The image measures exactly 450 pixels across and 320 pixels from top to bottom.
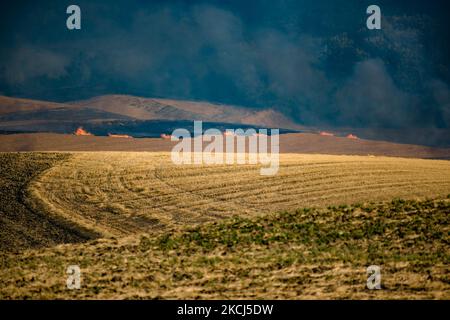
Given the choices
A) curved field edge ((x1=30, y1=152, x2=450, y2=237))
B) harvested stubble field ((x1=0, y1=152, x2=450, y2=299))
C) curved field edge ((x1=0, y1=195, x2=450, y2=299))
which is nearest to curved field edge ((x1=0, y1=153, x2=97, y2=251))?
harvested stubble field ((x1=0, y1=152, x2=450, y2=299))

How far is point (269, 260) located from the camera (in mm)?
15070

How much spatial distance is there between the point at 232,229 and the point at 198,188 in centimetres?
654

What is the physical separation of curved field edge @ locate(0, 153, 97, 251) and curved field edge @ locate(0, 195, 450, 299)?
118cm

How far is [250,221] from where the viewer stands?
756 inches

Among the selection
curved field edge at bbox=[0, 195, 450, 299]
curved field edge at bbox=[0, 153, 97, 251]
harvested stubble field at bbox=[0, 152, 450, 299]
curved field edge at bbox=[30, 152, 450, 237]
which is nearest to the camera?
curved field edge at bbox=[0, 195, 450, 299]

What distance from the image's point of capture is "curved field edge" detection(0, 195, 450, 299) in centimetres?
1262

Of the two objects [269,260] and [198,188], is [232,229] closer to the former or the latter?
[269,260]

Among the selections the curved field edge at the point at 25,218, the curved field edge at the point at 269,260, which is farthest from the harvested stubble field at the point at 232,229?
the curved field edge at the point at 25,218

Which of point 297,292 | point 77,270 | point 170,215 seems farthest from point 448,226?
point 77,270

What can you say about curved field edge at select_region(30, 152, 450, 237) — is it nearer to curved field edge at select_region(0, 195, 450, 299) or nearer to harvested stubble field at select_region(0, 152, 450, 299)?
harvested stubble field at select_region(0, 152, 450, 299)

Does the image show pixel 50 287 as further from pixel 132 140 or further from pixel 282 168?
pixel 132 140

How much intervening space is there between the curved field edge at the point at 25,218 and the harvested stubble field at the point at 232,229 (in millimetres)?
165

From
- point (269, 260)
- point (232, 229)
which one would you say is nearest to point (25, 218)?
point (232, 229)

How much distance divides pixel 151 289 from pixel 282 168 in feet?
53.5
